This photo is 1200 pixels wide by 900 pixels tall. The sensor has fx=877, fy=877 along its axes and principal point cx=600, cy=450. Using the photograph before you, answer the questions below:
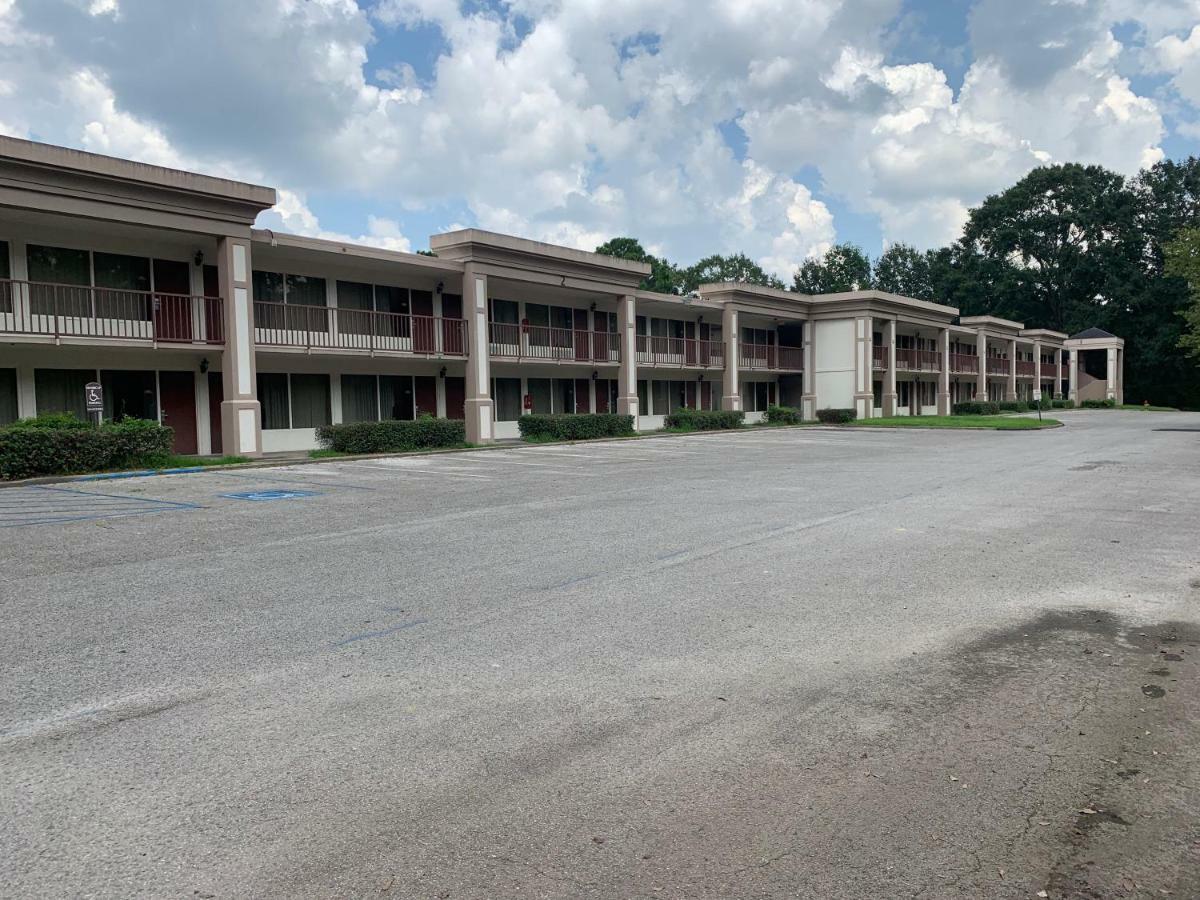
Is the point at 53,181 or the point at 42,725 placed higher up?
the point at 53,181

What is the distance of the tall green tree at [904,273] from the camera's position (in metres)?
96.2

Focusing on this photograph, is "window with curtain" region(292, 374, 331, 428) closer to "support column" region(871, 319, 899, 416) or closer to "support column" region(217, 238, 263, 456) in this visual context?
"support column" region(217, 238, 263, 456)

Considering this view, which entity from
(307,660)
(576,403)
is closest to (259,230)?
(576,403)

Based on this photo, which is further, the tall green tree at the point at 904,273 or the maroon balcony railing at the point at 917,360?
the tall green tree at the point at 904,273

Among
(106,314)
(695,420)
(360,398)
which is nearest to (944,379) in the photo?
(695,420)

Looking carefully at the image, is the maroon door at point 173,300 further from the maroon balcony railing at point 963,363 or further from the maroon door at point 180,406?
the maroon balcony railing at point 963,363

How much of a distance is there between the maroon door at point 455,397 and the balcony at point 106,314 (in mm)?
8908

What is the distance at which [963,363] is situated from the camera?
2287 inches

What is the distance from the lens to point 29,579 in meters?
7.75

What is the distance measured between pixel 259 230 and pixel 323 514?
13247 mm

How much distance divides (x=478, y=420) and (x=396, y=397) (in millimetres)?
2892

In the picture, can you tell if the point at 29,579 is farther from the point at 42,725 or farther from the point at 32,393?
the point at 32,393

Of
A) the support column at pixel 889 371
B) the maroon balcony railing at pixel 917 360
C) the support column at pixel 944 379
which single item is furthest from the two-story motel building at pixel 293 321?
the support column at pixel 944 379

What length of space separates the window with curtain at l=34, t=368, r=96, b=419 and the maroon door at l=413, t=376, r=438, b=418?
31.9 feet
